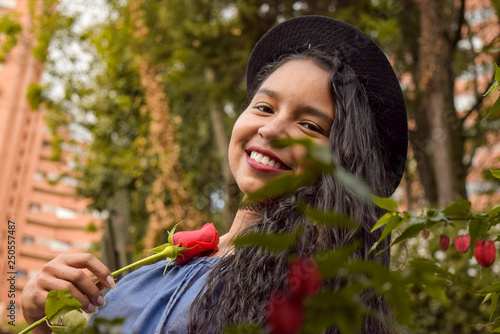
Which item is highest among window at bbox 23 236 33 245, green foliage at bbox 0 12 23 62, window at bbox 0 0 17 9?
window at bbox 0 0 17 9

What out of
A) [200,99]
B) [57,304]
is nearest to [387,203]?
[57,304]

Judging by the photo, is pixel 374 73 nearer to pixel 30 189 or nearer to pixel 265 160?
pixel 265 160

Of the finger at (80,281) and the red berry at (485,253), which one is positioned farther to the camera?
the red berry at (485,253)

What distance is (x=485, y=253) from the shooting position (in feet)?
4.13

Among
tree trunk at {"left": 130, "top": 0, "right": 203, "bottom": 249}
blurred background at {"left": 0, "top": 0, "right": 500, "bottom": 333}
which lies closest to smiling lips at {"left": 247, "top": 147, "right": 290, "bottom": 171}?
blurred background at {"left": 0, "top": 0, "right": 500, "bottom": 333}

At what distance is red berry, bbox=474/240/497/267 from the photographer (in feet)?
4.10

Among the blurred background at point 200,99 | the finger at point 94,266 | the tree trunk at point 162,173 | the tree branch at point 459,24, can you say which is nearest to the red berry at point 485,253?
the finger at point 94,266

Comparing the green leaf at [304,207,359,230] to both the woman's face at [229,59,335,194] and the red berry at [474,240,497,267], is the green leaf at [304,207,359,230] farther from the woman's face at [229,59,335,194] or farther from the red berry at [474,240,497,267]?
the red berry at [474,240,497,267]

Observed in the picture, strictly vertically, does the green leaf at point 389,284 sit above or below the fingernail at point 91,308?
above

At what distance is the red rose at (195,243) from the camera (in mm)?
1257

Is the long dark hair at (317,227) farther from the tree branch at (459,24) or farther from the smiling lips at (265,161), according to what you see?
the tree branch at (459,24)

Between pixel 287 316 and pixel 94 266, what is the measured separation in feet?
2.56

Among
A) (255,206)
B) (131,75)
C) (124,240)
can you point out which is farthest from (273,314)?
(131,75)

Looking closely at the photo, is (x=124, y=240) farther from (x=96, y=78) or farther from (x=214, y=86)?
(x=96, y=78)
